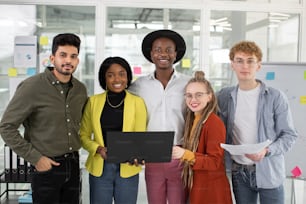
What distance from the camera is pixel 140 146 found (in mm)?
1296

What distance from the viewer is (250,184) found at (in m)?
1.40

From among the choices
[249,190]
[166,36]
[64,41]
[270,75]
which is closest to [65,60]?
[64,41]

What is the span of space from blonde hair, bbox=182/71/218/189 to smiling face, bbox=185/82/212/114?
0.02 metres

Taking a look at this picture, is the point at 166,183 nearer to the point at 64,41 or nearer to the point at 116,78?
the point at 116,78

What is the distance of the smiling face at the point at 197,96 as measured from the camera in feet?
4.52

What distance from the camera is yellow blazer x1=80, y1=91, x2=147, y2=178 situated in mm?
1406

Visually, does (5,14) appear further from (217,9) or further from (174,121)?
(174,121)

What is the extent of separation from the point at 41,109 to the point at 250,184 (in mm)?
843

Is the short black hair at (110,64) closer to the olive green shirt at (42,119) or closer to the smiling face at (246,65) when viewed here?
the olive green shirt at (42,119)

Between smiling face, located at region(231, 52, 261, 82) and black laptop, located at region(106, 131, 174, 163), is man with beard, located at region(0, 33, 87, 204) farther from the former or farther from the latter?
smiling face, located at region(231, 52, 261, 82)

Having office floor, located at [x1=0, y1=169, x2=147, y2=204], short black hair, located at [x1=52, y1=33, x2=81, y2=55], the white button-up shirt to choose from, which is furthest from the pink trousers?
office floor, located at [x1=0, y1=169, x2=147, y2=204]

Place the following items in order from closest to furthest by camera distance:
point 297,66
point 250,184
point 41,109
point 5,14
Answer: point 41,109
point 250,184
point 297,66
point 5,14

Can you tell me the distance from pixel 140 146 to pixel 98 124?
0.21 metres

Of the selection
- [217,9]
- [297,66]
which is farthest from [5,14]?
[297,66]
